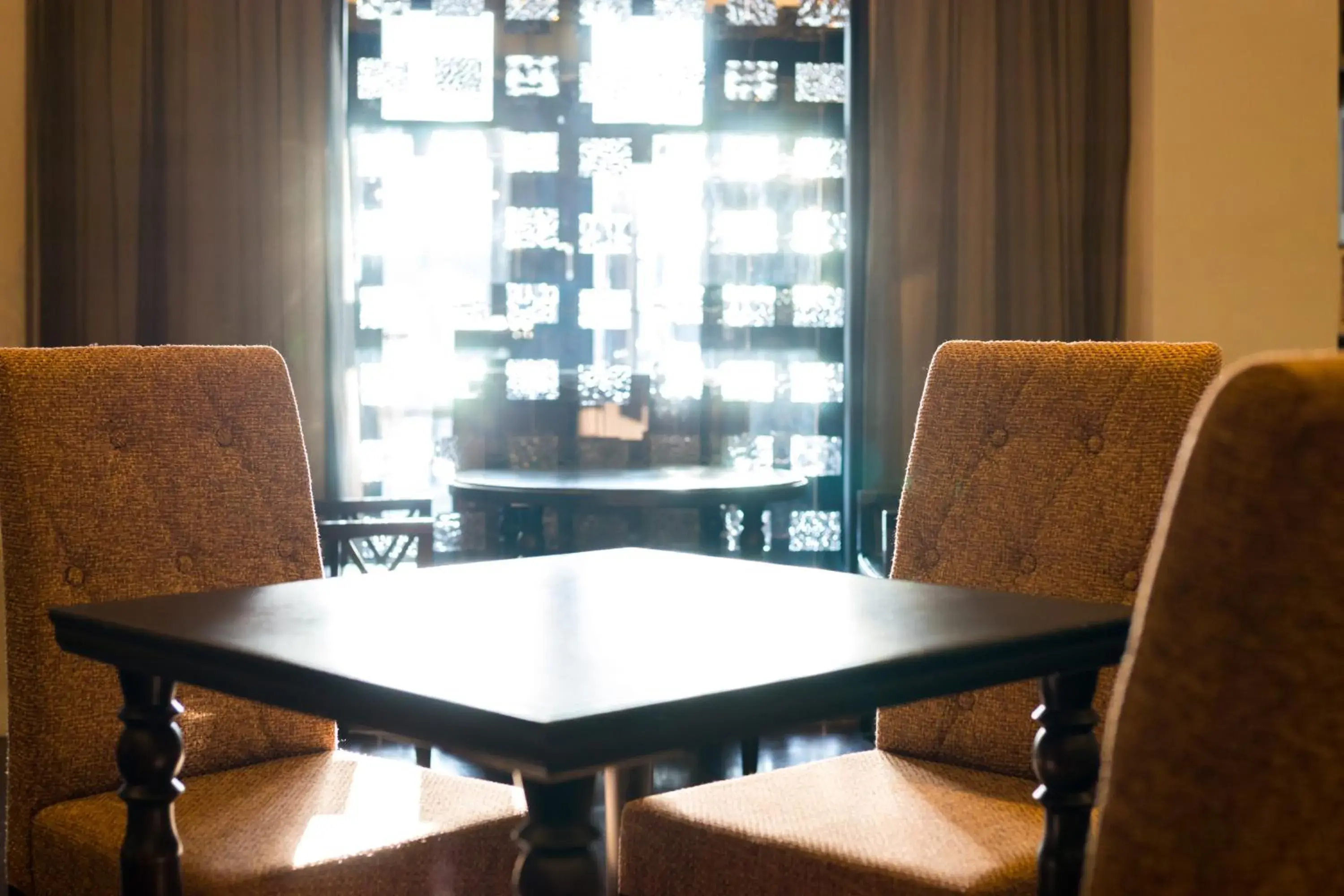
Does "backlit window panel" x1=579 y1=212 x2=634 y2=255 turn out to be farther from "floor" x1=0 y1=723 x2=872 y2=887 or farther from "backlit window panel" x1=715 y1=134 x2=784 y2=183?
"floor" x1=0 y1=723 x2=872 y2=887

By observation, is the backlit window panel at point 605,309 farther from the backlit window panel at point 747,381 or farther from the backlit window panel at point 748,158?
the backlit window panel at point 748,158

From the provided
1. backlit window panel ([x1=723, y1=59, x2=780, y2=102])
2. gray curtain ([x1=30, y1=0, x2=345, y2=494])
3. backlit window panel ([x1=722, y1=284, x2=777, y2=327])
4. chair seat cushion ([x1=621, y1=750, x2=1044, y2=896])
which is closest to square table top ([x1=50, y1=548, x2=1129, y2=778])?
chair seat cushion ([x1=621, y1=750, x2=1044, y2=896])

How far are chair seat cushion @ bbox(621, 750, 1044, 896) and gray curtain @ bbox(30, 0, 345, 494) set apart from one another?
296 centimetres

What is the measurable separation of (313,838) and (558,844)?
26.4 inches

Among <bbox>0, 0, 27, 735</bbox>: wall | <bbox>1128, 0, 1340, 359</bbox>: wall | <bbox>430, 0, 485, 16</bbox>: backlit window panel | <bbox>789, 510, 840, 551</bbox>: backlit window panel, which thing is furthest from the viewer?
<bbox>789, 510, 840, 551</bbox>: backlit window panel

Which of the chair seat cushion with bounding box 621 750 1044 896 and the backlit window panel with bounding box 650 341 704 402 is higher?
the backlit window panel with bounding box 650 341 704 402

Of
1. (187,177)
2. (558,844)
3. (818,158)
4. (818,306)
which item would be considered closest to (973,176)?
(818,158)

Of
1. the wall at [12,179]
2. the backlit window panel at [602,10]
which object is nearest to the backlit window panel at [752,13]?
the backlit window panel at [602,10]

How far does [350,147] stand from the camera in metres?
4.57

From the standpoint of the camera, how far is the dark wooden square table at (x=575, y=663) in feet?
3.07

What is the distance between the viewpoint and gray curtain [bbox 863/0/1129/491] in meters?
4.50

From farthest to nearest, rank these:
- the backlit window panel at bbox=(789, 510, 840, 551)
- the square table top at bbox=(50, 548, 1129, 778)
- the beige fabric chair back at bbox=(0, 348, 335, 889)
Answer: the backlit window panel at bbox=(789, 510, 840, 551), the beige fabric chair back at bbox=(0, 348, 335, 889), the square table top at bbox=(50, 548, 1129, 778)

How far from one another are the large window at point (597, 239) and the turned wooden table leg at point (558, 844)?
12.2 ft

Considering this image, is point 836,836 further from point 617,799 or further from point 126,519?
point 126,519
